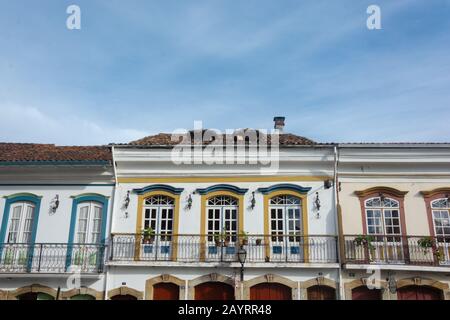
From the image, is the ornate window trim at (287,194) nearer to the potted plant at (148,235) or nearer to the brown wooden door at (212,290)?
the brown wooden door at (212,290)

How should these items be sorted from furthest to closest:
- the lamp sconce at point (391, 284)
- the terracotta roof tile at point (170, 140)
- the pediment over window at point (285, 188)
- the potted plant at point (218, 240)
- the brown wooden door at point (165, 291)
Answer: the terracotta roof tile at point (170, 140) < the pediment over window at point (285, 188) < the potted plant at point (218, 240) < the brown wooden door at point (165, 291) < the lamp sconce at point (391, 284)

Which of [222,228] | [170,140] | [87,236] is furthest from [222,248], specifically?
[87,236]

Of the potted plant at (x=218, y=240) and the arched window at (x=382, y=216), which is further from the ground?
the arched window at (x=382, y=216)

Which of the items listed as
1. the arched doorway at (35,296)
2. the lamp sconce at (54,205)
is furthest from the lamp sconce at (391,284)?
the lamp sconce at (54,205)

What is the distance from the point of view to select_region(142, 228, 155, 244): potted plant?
47.6 ft

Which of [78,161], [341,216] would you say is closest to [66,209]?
[78,161]

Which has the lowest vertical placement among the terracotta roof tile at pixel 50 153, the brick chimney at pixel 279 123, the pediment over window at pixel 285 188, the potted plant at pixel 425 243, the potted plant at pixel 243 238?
the potted plant at pixel 425 243

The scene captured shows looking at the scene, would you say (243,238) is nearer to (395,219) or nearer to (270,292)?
(270,292)

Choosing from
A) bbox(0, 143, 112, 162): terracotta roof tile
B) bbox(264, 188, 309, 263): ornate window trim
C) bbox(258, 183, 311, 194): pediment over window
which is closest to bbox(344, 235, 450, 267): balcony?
bbox(264, 188, 309, 263): ornate window trim

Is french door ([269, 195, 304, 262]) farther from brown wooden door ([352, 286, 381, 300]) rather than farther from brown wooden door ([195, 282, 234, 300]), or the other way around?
brown wooden door ([352, 286, 381, 300])

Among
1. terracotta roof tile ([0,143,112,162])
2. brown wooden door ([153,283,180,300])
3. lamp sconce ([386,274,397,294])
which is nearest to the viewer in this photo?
lamp sconce ([386,274,397,294])

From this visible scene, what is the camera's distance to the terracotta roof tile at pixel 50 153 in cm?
1540

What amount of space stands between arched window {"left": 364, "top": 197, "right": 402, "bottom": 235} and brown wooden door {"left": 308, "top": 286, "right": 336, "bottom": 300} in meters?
2.36

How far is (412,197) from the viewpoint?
1470 cm
